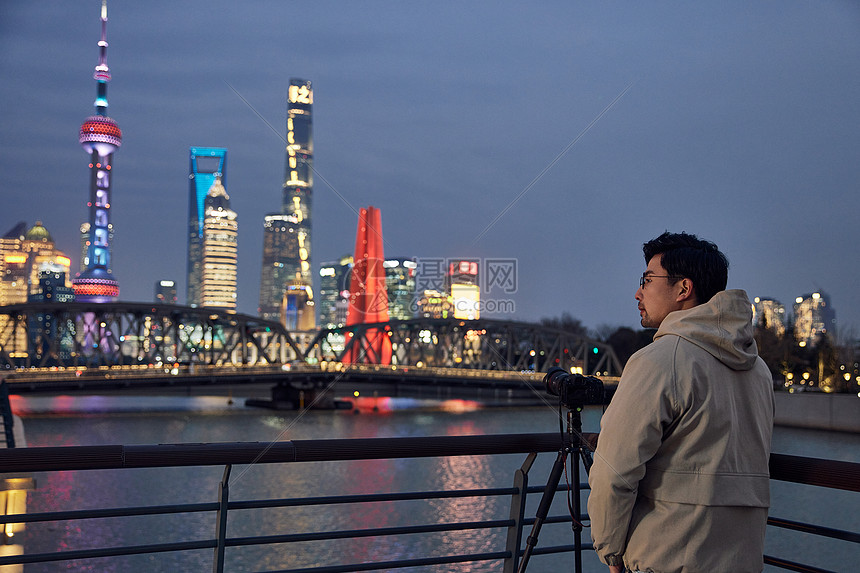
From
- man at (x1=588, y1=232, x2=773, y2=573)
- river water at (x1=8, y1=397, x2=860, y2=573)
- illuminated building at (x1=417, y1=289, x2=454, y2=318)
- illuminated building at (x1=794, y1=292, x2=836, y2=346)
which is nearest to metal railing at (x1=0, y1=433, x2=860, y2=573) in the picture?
man at (x1=588, y1=232, x2=773, y2=573)

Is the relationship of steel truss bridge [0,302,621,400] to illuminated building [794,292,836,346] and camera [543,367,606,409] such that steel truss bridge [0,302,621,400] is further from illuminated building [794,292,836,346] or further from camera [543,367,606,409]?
camera [543,367,606,409]

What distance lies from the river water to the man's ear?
1627 centimetres

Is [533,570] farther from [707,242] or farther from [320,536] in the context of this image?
[707,242]

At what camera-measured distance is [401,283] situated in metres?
190

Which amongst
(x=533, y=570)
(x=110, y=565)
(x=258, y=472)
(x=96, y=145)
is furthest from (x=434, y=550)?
(x=96, y=145)

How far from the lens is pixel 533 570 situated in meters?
18.7

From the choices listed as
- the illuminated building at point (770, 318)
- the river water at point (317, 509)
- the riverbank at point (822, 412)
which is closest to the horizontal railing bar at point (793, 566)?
the river water at point (317, 509)

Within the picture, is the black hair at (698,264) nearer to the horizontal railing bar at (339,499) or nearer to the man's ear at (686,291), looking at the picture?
the man's ear at (686,291)

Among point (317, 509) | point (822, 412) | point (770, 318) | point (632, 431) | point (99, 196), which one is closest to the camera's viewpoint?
point (632, 431)

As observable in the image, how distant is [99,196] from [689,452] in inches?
7382

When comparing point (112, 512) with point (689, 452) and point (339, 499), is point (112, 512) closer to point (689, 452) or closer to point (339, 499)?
point (339, 499)

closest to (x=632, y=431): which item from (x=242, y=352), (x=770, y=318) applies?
(x=242, y=352)

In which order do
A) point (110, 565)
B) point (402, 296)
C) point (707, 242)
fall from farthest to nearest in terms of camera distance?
point (402, 296) < point (110, 565) < point (707, 242)

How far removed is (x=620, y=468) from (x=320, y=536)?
1.89 meters
